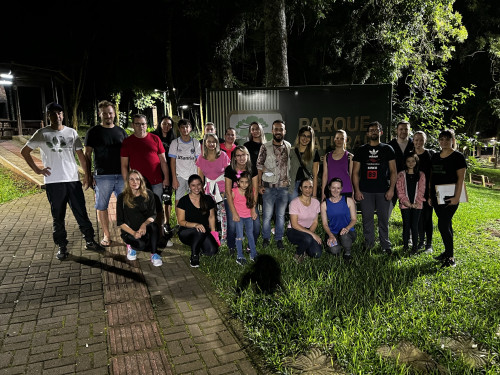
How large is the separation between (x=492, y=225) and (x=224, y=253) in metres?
6.11

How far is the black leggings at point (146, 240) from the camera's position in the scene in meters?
5.07

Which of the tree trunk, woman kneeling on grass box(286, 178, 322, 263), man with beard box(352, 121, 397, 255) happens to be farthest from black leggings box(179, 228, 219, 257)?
the tree trunk

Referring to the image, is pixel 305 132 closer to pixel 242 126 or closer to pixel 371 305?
pixel 242 126

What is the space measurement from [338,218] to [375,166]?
950 mm

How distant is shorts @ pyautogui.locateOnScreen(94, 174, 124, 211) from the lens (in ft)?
17.8

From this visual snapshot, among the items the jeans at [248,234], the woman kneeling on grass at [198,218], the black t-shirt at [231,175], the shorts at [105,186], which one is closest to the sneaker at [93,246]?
the shorts at [105,186]

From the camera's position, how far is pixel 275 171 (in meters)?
5.62

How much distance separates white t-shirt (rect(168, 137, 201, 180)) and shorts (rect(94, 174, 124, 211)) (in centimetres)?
86

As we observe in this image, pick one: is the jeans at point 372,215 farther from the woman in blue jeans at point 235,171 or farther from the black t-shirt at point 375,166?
the woman in blue jeans at point 235,171

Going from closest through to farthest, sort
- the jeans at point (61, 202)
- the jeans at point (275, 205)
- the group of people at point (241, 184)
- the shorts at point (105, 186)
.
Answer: the group of people at point (241, 184) < the jeans at point (61, 202) < the shorts at point (105, 186) < the jeans at point (275, 205)

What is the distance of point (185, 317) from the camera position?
383 cm

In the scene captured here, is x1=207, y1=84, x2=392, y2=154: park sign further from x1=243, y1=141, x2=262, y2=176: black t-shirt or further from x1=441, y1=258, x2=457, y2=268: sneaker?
x1=441, y1=258, x2=457, y2=268: sneaker

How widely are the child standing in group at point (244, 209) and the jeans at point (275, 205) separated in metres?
0.42

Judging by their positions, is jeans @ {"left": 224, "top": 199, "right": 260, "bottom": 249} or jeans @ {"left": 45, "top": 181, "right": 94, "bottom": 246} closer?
jeans @ {"left": 45, "top": 181, "right": 94, "bottom": 246}
